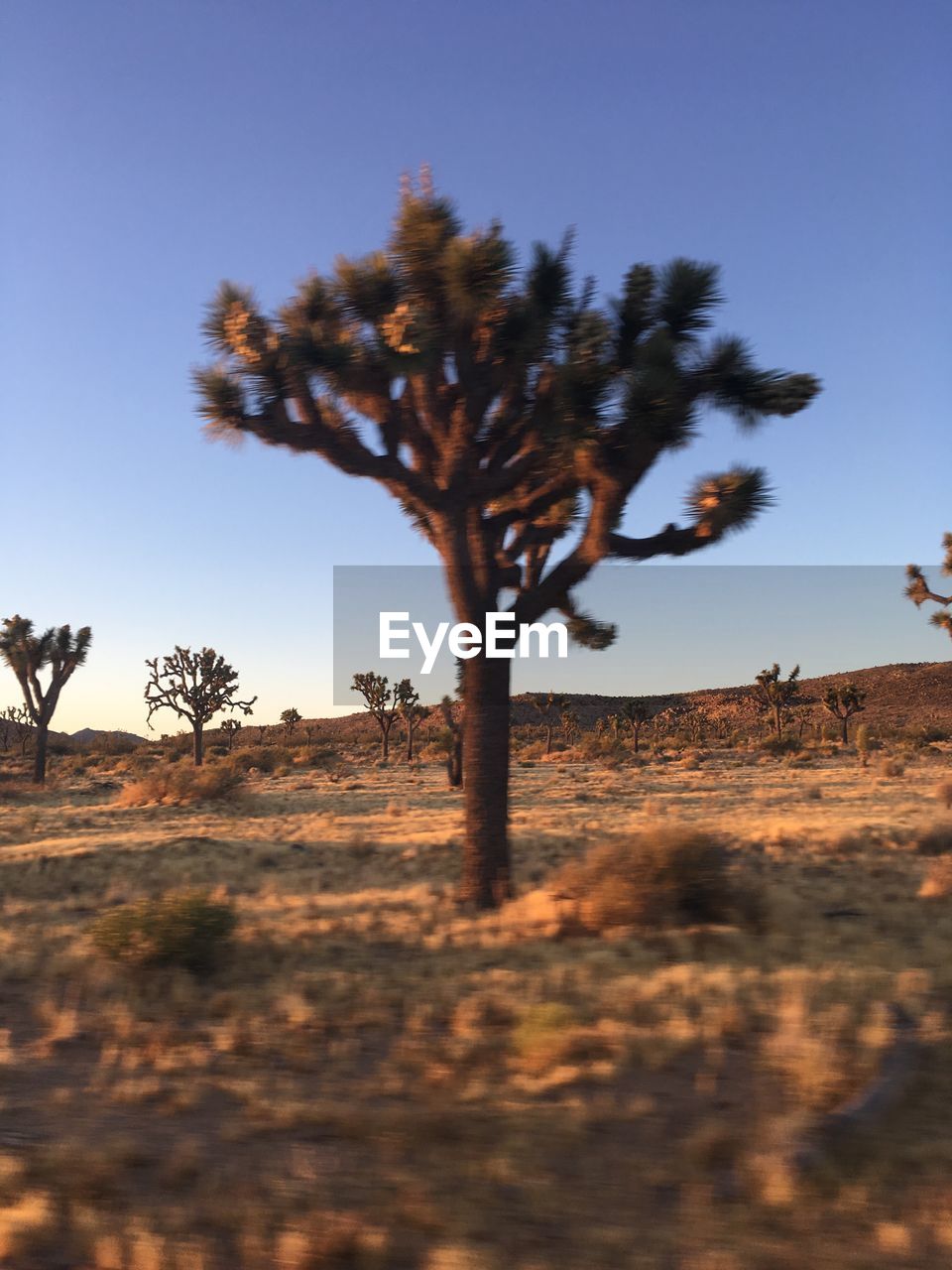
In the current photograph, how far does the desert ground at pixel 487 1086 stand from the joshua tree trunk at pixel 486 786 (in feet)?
1.78

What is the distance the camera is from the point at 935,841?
43.3ft

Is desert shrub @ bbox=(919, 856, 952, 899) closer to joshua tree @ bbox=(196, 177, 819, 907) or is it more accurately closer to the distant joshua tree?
joshua tree @ bbox=(196, 177, 819, 907)

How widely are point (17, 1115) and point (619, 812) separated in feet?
53.1

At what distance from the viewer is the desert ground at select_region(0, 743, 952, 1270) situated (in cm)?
335

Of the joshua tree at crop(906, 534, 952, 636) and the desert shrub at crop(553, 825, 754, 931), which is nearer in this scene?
the desert shrub at crop(553, 825, 754, 931)

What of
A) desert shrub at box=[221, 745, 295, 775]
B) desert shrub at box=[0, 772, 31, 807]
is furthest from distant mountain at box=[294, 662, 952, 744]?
desert shrub at box=[0, 772, 31, 807]

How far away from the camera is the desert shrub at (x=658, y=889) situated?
850 centimetres

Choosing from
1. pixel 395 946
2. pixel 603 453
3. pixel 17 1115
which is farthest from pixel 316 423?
pixel 17 1115

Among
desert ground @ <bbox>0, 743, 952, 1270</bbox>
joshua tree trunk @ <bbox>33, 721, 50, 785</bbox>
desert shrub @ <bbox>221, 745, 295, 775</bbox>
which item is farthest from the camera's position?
desert shrub @ <bbox>221, 745, 295, 775</bbox>

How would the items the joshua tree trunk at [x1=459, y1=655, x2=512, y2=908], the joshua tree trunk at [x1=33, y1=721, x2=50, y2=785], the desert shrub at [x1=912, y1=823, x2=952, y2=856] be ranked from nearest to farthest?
the joshua tree trunk at [x1=459, y1=655, x2=512, y2=908] → the desert shrub at [x1=912, y1=823, x2=952, y2=856] → the joshua tree trunk at [x1=33, y1=721, x2=50, y2=785]

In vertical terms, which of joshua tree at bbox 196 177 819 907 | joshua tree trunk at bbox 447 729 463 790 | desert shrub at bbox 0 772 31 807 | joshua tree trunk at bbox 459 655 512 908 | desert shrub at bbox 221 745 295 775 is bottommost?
desert shrub at bbox 0 772 31 807

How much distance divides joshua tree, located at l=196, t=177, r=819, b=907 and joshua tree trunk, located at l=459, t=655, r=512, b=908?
0.02 metres

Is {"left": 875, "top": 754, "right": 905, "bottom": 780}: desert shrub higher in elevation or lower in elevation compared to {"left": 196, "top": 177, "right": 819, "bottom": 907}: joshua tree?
lower

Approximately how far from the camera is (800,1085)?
4.55 metres
